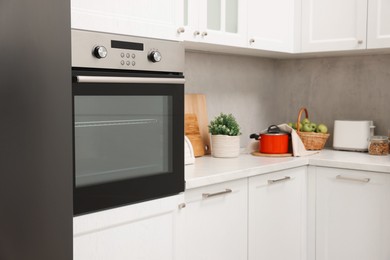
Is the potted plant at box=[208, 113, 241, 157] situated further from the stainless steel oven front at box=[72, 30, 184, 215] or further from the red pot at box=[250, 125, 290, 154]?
the stainless steel oven front at box=[72, 30, 184, 215]

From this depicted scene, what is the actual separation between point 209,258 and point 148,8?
1.06 metres

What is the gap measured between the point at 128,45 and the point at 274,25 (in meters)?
1.32

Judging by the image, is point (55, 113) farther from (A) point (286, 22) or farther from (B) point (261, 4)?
(A) point (286, 22)

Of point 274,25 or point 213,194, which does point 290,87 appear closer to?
point 274,25

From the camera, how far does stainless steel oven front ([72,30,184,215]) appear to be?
5.24 feet

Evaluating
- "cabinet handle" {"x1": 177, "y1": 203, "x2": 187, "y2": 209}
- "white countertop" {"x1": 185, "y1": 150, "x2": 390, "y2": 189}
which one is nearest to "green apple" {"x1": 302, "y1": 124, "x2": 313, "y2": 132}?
Answer: "white countertop" {"x1": 185, "y1": 150, "x2": 390, "y2": 189}

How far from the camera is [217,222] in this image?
7.23ft

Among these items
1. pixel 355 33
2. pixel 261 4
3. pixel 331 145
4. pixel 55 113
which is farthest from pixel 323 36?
pixel 55 113

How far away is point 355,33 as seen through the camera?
2.79 metres

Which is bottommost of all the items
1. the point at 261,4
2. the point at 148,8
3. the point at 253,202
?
the point at 253,202

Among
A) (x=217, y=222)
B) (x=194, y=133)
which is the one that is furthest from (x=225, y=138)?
(x=217, y=222)

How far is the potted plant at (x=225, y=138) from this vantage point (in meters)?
2.67

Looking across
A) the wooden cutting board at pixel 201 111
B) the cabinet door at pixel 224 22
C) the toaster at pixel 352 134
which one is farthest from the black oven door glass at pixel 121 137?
the toaster at pixel 352 134

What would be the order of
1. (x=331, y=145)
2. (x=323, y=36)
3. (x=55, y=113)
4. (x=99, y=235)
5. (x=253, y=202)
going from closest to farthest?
(x=55, y=113) → (x=99, y=235) → (x=253, y=202) → (x=323, y=36) → (x=331, y=145)
